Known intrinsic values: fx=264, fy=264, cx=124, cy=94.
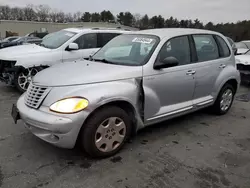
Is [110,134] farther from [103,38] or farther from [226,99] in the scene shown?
[103,38]

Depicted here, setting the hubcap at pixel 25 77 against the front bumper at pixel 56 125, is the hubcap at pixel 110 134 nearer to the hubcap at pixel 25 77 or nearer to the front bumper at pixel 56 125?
the front bumper at pixel 56 125

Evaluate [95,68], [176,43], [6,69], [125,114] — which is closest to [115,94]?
[125,114]

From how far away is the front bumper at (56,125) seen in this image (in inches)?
121

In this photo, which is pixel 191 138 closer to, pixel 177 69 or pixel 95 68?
pixel 177 69

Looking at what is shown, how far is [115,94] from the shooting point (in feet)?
11.2

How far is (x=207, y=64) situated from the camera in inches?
187

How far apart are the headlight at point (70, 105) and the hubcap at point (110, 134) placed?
1.28 feet

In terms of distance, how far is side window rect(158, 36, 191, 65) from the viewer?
13.6 feet

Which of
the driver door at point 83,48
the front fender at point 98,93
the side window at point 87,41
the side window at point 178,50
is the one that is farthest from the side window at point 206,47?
the side window at point 87,41

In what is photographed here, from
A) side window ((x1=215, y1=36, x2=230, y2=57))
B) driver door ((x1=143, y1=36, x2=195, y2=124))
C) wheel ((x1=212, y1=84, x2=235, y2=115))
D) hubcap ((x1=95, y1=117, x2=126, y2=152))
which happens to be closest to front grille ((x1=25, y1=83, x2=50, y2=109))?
hubcap ((x1=95, y1=117, x2=126, y2=152))

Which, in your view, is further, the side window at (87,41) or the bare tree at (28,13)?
the bare tree at (28,13)

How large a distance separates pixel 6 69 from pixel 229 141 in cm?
557

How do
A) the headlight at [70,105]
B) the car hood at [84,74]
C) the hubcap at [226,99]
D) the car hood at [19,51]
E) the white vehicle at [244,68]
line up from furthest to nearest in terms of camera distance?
A: the white vehicle at [244,68] → the car hood at [19,51] → the hubcap at [226,99] → the car hood at [84,74] → the headlight at [70,105]

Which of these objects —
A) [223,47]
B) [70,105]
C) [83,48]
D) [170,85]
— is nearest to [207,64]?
[223,47]
